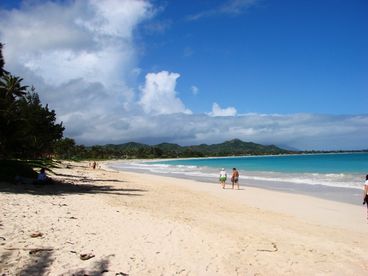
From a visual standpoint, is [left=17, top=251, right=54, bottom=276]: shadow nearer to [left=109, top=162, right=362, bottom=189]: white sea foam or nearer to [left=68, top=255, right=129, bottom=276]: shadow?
[left=68, top=255, right=129, bottom=276]: shadow

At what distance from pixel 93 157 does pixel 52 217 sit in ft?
449

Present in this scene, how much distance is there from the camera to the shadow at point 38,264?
6484mm

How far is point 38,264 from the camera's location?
682 centimetres

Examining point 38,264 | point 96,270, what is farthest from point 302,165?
point 38,264

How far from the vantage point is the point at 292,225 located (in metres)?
12.5

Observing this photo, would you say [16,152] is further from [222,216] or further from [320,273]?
[320,273]

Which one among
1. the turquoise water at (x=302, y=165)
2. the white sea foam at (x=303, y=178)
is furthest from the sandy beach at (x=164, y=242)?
the turquoise water at (x=302, y=165)

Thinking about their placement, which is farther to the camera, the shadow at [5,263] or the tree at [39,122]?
the tree at [39,122]

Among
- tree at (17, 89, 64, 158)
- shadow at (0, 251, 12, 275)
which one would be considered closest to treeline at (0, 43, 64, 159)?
tree at (17, 89, 64, 158)

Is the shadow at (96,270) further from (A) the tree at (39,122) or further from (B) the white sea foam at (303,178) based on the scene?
(A) the tree at (39,122)

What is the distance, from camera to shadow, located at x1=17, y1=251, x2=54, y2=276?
6.48 metres

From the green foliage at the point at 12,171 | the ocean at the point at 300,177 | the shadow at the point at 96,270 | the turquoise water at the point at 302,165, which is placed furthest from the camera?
the turquoise water at the point at 302,165

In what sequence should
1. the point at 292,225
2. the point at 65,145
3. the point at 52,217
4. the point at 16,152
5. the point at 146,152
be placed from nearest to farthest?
1. the point at 52,217
2. the point at 292,225
3. the point at 16,152
4. the point at 65,145
5. the point at 146,152

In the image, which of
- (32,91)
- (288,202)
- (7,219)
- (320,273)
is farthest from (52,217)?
(32,91)
